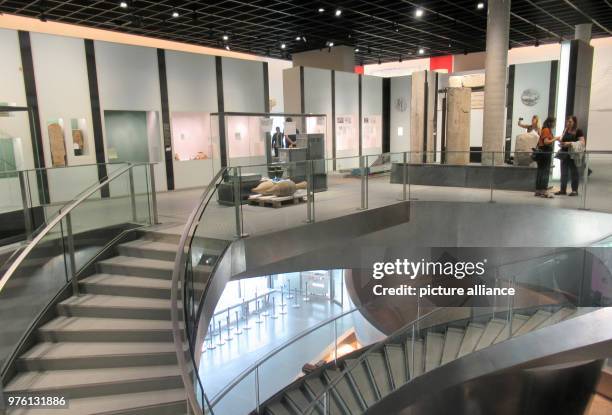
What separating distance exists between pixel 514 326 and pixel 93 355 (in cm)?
509

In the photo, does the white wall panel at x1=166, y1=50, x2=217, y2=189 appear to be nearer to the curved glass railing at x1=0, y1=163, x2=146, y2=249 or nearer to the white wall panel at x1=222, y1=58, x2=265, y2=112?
the white wall panel at x1=222, y1=58, x2=265, y2=112

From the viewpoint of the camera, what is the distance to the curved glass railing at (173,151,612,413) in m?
4.72

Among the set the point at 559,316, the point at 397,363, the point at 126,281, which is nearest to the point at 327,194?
the point at 397,363

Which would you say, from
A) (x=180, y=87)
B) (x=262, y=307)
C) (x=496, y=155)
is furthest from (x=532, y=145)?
(x=262, y=307)

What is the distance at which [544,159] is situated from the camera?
804cm

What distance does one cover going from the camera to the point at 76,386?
3.81 metres

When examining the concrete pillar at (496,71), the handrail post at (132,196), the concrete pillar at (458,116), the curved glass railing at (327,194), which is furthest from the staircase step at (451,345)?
the concrete pillar at (458,116)

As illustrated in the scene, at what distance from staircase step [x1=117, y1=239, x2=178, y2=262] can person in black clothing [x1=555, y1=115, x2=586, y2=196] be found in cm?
626

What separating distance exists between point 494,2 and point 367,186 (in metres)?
5.97

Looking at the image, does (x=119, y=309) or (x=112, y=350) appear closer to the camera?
(x=112, y=350)

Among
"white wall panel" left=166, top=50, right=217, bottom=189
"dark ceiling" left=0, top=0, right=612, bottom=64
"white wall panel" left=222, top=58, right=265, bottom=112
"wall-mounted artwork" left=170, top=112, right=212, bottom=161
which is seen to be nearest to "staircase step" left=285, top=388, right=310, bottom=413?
"white wall panel" left=166, top=50, right=217, bottom=189

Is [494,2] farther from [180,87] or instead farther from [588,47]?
[180,87]

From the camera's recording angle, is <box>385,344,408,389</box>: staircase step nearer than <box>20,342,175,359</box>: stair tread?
No

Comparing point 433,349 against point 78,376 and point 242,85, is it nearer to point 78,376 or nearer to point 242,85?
point 78,376
